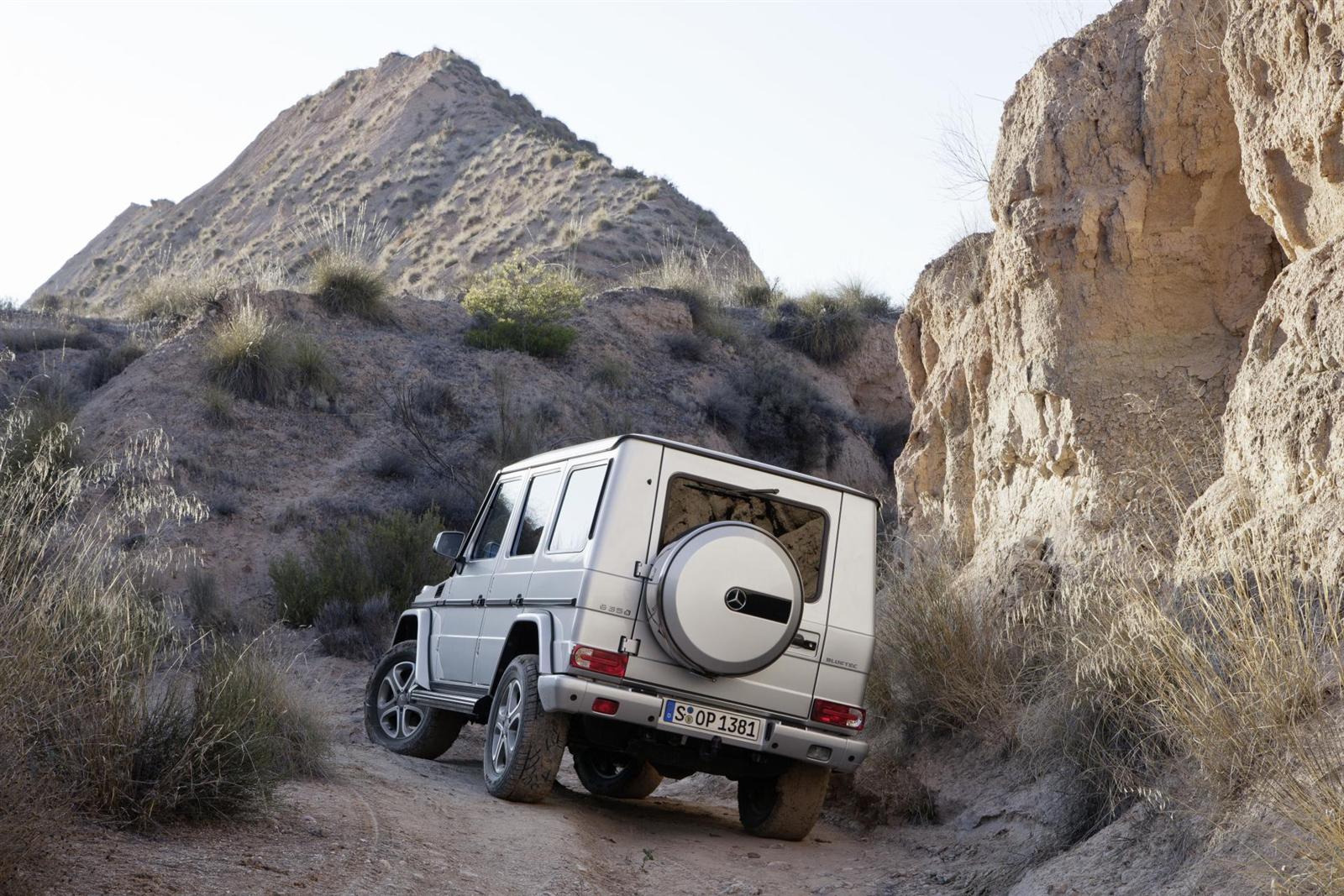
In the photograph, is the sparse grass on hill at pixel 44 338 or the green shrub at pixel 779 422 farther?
the green shrub at pixel 779 422

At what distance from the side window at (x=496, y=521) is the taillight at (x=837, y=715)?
2.57 meters

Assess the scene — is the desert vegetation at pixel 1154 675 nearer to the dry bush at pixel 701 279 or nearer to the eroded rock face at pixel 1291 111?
the eroded rock face at pixel 1291 111

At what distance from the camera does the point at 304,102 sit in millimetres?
59406

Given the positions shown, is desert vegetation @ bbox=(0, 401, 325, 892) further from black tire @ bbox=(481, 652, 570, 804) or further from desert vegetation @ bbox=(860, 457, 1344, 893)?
desert vegetation @ bbox=(860, 457, 1344, 893)

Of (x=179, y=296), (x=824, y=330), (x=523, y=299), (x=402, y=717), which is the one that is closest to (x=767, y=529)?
(x=402, y=717)

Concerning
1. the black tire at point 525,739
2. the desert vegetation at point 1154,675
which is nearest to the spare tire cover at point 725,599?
the black tire at point 525,739

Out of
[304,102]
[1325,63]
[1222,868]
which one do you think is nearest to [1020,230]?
[1325,63]

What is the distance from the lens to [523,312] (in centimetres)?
2497

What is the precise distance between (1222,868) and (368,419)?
721 inches

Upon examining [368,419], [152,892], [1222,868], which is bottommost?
[152,892]

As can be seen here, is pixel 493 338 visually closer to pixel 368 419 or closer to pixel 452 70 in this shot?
pixel 368 419

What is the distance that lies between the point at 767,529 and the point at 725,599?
0.76m

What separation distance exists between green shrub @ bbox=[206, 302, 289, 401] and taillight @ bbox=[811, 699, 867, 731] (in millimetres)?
15935

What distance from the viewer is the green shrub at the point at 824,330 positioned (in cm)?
2845
